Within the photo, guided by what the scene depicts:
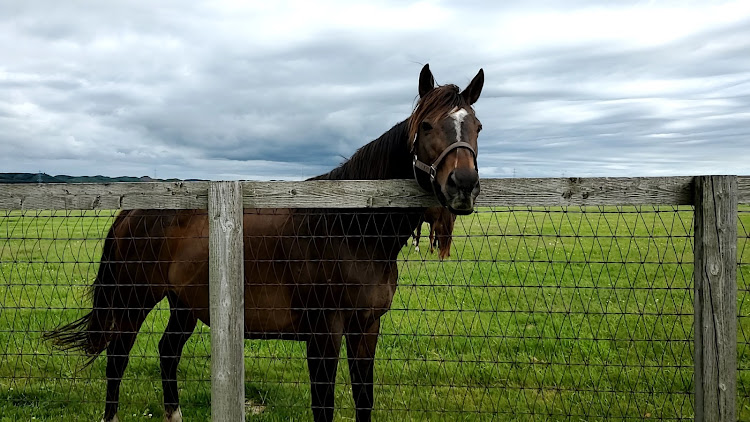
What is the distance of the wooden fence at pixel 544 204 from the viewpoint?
3.10m

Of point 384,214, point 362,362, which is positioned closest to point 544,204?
point 384,214

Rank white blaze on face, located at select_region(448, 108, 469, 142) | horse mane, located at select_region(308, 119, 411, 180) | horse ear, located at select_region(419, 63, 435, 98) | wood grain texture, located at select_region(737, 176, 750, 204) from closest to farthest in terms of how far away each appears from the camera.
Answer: white blaze on face, located at select_region(448, 108, 469, 142) < wood grain texture, located at select_region(737, 176, 750, 204) < horse ear, located at select_region(419, 63, 435, 98) < horse mane, located at select_region(308, 119, 411, 180)

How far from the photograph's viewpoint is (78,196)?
348cm

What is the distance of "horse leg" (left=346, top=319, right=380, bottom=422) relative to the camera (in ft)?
12.0

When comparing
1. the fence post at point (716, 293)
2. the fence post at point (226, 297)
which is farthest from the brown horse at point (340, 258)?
the fence post at point (716, 293)

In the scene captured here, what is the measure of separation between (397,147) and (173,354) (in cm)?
291

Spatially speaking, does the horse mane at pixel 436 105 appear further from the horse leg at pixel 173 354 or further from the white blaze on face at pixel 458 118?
the horse leg at pixel 173 354

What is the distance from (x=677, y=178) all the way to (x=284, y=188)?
244 cm

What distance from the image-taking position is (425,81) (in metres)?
3.53

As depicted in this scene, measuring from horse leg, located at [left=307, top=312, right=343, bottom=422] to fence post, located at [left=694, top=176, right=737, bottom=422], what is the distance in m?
2.29

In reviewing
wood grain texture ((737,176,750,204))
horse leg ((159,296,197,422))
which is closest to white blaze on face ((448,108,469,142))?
wood grain texture ((737,176,750,204))

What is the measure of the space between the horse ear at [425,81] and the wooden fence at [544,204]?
0.76 meters

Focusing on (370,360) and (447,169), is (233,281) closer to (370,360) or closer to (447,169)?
(370,360)

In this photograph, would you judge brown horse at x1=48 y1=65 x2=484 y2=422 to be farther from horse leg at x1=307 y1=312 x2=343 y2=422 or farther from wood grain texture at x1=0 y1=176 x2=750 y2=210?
wood grain texture at x1=0 y1=176 x2=750 y2=210
